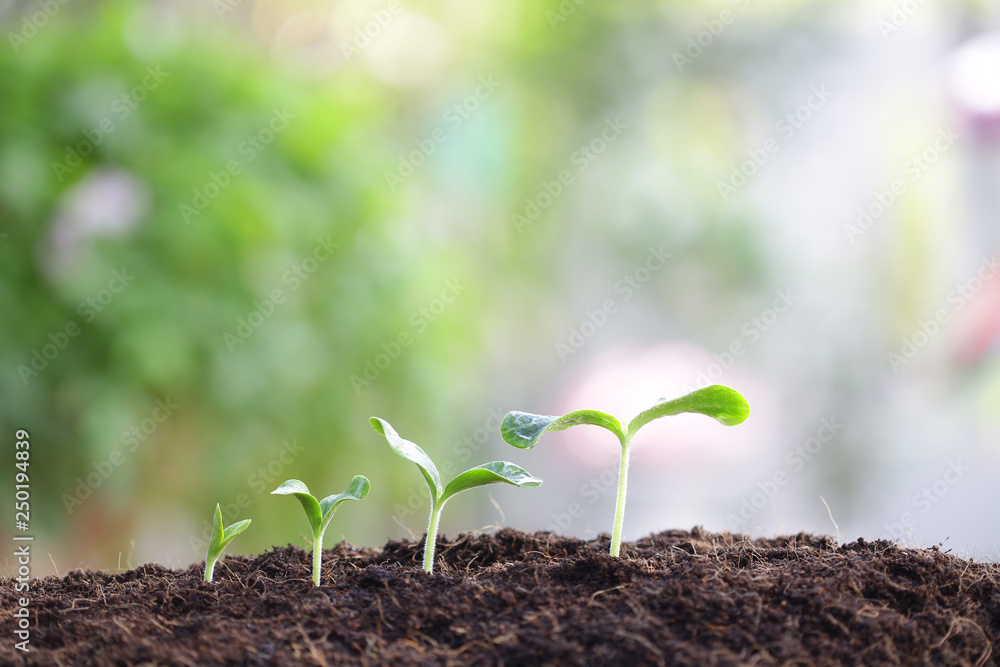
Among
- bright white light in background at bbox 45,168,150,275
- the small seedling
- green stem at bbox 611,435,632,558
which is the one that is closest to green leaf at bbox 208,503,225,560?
the small seedling

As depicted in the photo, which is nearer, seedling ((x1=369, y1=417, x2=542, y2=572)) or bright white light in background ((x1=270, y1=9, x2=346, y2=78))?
seedling ((x1=369, y1=417, x2=542, y2=572))

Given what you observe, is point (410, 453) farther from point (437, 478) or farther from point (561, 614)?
point (561, 614)

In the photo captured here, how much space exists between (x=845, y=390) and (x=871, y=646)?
2.21 meters

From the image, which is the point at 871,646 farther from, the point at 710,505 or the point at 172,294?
the point at 710,505

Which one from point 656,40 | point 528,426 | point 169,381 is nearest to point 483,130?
point 656,40

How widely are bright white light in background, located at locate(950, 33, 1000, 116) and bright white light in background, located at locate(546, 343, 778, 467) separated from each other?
1.08 metres

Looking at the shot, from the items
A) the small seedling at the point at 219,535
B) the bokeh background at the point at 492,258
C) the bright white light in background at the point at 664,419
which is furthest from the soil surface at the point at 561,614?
the bright white light in background at the point at 664,419

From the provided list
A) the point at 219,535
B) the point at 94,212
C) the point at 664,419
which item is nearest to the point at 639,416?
the point at 219,535

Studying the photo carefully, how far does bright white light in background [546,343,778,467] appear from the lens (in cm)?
228

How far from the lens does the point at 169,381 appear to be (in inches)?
52.4

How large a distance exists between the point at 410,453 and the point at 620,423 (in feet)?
0.59

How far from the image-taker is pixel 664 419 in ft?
7.19

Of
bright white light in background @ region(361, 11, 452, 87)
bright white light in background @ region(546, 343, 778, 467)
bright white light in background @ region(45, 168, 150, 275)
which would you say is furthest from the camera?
bright white light in background @ region(361, 11, 452, 87)

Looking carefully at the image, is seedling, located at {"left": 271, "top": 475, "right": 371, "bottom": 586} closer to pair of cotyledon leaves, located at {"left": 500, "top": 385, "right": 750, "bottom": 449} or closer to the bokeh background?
pair of cotyledon leaves, located at {"left": 500, "top": 385, "right": 750, "bottom": 449}
